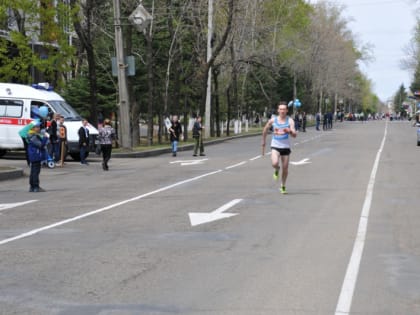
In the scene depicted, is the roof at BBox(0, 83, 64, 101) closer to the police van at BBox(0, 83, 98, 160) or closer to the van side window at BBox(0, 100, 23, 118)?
the police van at BBox(0, 83, 98, 160)

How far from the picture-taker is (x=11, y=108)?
1187 inches

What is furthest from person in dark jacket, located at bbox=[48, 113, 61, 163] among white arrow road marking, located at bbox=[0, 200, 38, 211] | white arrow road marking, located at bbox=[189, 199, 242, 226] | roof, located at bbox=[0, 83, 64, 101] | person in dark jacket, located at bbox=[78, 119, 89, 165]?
white arrow road marking, located at bbox=[189, 199, 242, 226]

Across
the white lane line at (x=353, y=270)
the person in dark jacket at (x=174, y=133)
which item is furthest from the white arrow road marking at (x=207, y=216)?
the person in dark jacket at (x=174, y=133)

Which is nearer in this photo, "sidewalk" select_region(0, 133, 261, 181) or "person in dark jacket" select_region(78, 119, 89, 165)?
"sidewalk" select_region(0, 133, 261, 181)

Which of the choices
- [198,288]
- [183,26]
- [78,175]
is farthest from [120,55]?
[198,288]

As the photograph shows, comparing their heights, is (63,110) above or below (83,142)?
above

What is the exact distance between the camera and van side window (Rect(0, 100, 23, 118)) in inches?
1181

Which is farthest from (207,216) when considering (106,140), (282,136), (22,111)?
(22,111)

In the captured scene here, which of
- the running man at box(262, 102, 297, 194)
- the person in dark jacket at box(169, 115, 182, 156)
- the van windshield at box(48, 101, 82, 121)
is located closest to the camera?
the running man at box(262, 102, 297, 194)

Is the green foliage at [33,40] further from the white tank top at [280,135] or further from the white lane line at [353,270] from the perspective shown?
the white lane line at [353,270]

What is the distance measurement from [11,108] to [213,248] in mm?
21991

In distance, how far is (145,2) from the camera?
4562 cm

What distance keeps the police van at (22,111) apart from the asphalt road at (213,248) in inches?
414

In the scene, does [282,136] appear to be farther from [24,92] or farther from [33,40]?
[33,40]
